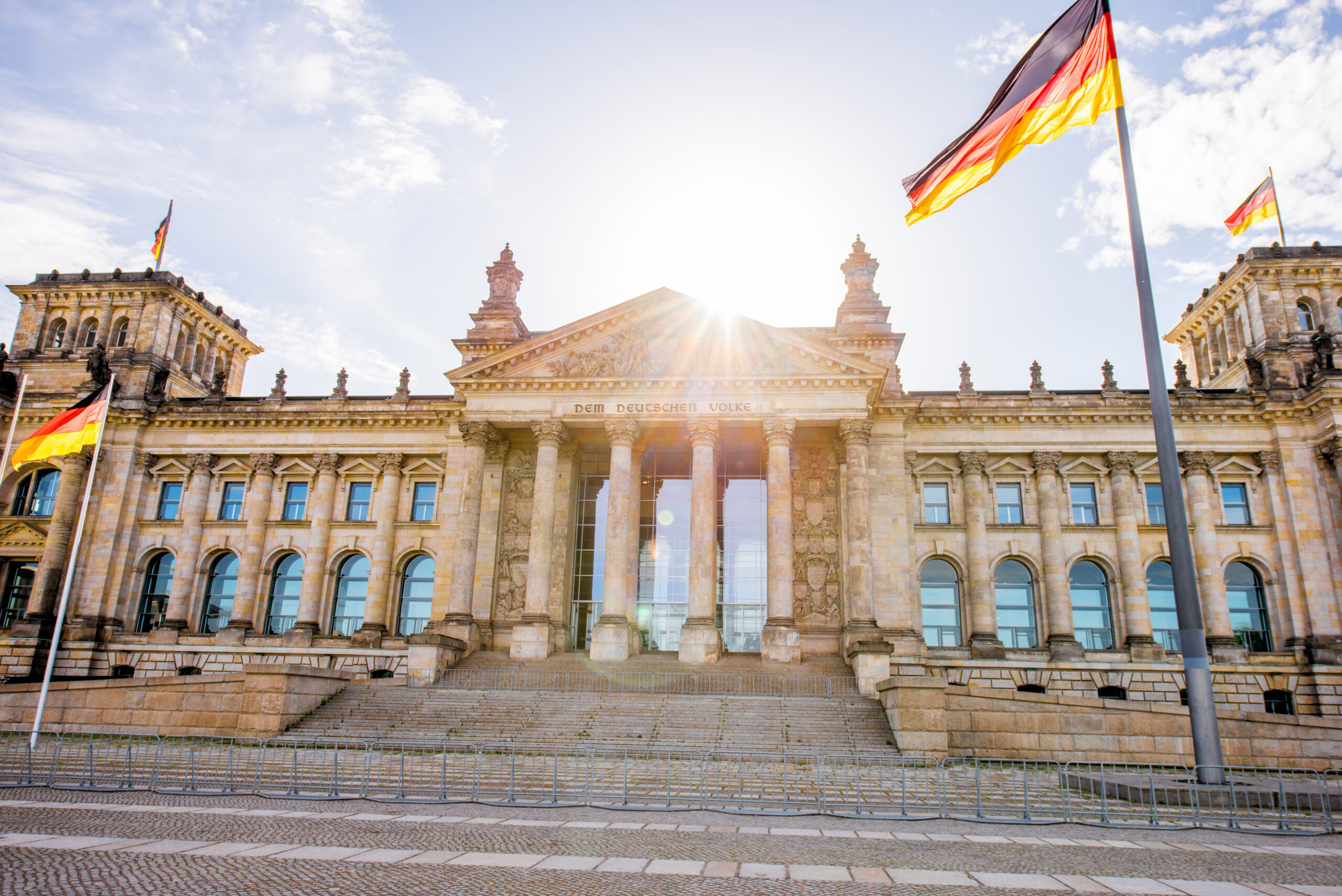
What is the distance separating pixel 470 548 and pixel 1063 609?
27484 mm

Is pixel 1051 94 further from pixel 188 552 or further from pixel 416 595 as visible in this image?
pixel 188 552

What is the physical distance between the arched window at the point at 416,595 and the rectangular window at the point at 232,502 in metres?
10.1

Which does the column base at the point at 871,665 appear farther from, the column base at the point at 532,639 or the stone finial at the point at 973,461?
the stone finial at the point at 973,461

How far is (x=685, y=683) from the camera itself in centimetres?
3219

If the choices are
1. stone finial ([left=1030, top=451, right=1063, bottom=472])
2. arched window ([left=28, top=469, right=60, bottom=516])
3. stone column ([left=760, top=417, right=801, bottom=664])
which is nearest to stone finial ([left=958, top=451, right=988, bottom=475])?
stone finial ([left=1030, top=451, right=1063, bottom=472])

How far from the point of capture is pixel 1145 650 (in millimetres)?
39125

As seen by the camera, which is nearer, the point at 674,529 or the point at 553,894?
the point at 553,894

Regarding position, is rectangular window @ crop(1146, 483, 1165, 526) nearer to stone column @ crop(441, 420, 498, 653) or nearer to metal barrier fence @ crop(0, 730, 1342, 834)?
metal barrier fence @ crop(0, 730, 1342, 834)

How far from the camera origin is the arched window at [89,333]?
50969 mm

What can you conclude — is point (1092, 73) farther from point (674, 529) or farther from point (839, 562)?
point (674, 529)

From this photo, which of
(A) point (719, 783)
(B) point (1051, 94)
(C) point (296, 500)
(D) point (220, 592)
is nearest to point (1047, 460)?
(B) point (1051, 94)

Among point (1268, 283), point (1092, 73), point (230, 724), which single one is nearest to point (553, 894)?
point (1092, 73)

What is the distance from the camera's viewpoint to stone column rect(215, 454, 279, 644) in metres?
43.5

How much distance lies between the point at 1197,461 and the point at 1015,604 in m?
11.1
